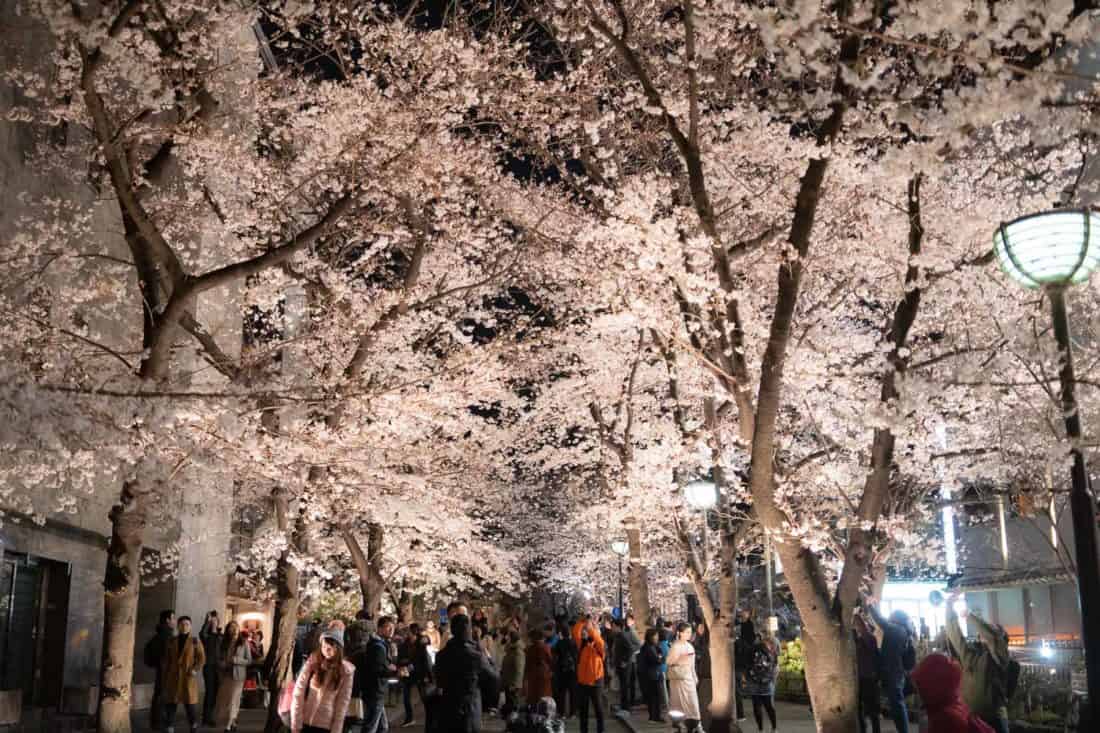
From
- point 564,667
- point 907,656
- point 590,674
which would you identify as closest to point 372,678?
point 590,674

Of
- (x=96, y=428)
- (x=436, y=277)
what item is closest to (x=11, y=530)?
(x=96, y=428)

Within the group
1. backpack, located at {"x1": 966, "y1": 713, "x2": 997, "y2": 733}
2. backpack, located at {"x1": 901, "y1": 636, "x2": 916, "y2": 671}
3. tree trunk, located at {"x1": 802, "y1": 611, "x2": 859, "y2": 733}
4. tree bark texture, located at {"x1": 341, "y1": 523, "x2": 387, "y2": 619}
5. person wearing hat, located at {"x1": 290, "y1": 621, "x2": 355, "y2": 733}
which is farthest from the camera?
tree bark texture, located at {"x1": 341, "y1": 523, "x2": 387, "y2": 619}

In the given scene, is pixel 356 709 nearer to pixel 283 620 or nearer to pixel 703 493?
pixel 283 620

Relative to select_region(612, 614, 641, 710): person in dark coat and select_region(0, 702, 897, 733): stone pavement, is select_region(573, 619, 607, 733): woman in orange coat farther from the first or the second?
select_region(612, 614, 641, 710): person in dark coat

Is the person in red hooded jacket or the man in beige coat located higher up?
the person in red hooded jacket

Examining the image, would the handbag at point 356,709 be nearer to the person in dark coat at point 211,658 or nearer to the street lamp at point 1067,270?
the person in dark coat at point 211,658

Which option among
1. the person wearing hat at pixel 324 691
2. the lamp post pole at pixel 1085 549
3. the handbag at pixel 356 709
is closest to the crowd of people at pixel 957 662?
the lamp post pole at pixel 1085 549

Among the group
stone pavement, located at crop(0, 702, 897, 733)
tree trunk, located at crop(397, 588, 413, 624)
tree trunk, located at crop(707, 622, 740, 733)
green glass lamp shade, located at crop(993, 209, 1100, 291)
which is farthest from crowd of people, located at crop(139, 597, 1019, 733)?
tree trunk, located at crop(397, 588, 413, 624)

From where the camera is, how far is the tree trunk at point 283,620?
1498cm

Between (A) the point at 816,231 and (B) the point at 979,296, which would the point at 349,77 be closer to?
(A) the point at 816,231

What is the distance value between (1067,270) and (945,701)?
3.03 m

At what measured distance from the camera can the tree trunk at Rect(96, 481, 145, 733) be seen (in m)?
10.9

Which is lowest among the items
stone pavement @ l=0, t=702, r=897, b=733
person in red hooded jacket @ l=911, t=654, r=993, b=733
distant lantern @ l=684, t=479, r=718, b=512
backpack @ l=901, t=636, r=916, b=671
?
stone pavement @ l=0, t=702, r=897, b=733

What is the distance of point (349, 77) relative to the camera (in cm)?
1534
